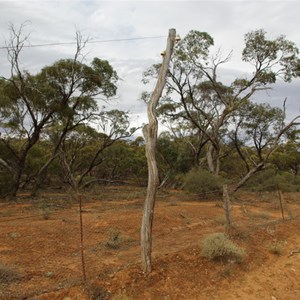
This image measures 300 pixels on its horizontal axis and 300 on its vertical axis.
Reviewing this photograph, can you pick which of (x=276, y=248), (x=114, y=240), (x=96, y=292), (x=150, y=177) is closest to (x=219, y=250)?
(x=276, y=248)

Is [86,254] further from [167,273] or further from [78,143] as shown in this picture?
[78,143]

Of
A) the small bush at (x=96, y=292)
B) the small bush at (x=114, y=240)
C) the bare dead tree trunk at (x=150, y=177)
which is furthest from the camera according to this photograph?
the small bush at (x=114, y=240)

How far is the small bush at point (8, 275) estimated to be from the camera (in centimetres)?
612

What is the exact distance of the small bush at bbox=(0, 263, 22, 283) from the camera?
6122 millimetres

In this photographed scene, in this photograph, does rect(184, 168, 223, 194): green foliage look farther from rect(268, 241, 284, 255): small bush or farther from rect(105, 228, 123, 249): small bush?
rect(268, 241, 284, 255): small bush

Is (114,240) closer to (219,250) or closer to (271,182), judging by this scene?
(219,250)

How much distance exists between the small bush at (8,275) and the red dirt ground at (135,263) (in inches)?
0.8

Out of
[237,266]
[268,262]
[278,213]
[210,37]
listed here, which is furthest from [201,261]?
[210,37]

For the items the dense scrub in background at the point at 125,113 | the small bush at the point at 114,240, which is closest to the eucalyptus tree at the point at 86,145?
the dense scrub in background at the point at 125,113

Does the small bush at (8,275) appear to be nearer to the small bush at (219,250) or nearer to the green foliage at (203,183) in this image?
the small bush at (219,250)

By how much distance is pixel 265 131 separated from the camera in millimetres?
27266

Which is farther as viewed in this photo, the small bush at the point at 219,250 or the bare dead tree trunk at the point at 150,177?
the small bush at the point at 219,250

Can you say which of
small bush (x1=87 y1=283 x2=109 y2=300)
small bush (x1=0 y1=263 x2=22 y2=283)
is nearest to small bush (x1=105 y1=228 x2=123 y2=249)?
small bush (x1=0 y1=263 x2=22 y2=283)

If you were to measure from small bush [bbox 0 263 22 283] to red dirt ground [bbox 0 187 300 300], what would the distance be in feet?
0.07
